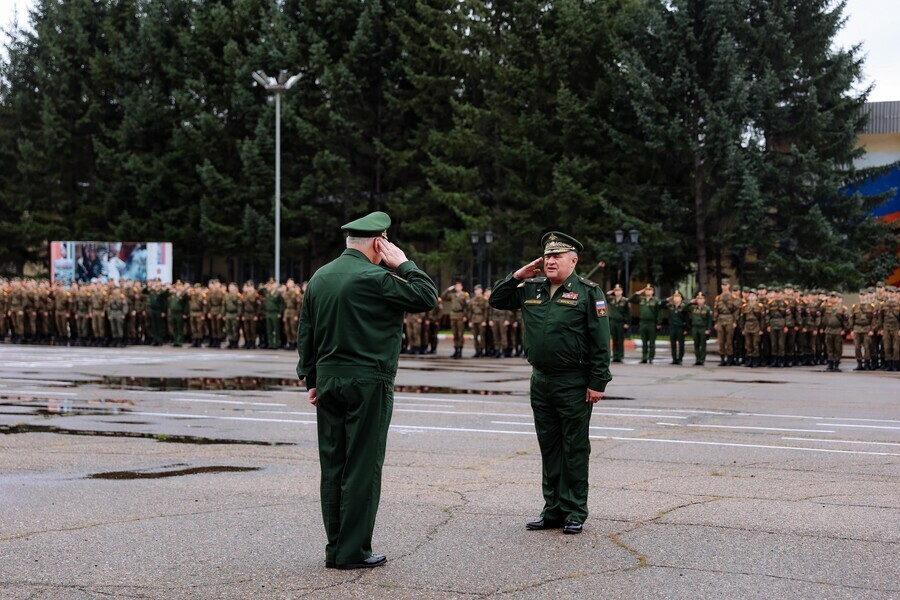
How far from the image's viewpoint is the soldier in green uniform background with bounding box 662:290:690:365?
27.5 m

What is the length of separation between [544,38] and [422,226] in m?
9.72

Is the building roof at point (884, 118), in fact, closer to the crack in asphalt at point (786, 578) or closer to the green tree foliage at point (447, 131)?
the green tree foliage at point (447, 131)

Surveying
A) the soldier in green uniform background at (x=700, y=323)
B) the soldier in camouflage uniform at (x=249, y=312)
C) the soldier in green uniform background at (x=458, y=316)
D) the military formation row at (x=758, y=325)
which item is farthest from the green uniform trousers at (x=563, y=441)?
the soldier in camouflage uniform at (x=249, y=312)

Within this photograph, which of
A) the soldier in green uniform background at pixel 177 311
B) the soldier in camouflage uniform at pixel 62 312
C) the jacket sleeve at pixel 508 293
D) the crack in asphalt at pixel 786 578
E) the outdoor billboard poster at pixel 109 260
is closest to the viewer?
the crack in asphalt at pixel 786 578

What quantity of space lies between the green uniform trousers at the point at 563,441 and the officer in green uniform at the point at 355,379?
145 cm

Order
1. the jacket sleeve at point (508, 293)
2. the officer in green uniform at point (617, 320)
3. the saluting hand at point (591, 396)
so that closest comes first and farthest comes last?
the saluting hand at point (591, 396)
the jacket sleeve at point (508, 293)
the officer in green uniform at point (617, 320)

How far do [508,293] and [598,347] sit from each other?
0.81m

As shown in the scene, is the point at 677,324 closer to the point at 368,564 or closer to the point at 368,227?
the point at 368,227

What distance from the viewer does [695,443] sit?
462 inches

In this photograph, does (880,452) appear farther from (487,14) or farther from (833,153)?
(487,14)

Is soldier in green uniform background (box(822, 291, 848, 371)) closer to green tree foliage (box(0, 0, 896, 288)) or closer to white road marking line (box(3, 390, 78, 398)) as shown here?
green tree foliage (box(0, 0, 896, 288))

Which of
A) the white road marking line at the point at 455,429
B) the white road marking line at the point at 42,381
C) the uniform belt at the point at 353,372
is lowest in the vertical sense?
the white road marking line at the point at 455,429

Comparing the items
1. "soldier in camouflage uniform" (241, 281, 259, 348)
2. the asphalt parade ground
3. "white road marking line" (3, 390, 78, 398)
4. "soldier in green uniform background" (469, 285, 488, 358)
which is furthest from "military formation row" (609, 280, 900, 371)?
"white road marking line" (3, 390, 78, 398)

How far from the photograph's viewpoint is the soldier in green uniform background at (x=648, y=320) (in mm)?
27891
